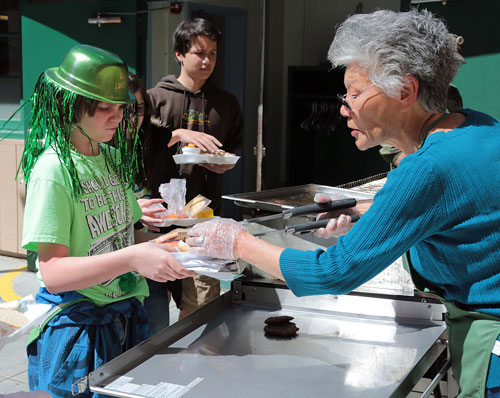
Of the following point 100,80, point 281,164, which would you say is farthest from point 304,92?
point 100,80

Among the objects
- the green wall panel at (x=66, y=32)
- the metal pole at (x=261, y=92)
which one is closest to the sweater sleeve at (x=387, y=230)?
the metal pole at (x=261, y=92)

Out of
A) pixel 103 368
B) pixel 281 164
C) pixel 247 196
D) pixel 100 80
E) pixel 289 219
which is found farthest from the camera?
pixel 281 164

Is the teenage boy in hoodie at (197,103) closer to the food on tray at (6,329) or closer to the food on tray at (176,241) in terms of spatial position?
the food on tray at (176,241)

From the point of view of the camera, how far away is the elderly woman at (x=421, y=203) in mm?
1562

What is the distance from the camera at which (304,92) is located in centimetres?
834

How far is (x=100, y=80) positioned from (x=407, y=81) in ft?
3.20

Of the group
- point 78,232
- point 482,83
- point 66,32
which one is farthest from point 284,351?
point 66,32

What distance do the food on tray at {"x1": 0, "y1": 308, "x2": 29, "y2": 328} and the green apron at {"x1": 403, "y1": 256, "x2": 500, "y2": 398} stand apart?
1.25 metres

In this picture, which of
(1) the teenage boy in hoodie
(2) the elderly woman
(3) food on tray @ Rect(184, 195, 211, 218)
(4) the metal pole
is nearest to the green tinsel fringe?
(2) the elderly woman

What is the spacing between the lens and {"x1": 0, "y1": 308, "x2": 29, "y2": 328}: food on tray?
182 cm

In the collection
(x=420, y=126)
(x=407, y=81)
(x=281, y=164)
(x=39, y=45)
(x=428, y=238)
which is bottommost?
(x=281, y=164)

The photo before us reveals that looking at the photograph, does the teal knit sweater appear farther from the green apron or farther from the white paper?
the white paper

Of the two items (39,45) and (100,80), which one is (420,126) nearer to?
(100,80)

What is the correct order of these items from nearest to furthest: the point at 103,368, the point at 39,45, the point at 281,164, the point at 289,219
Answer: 1. the point at 103,368
2. the point at 289,219
3. the point at 39,45
4. the point at 281,164
